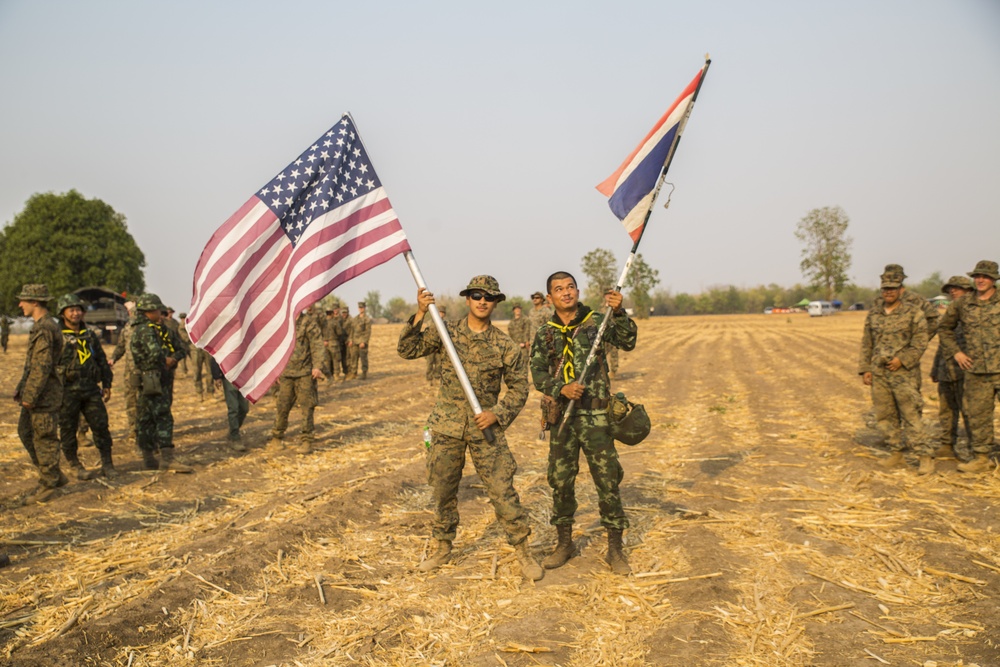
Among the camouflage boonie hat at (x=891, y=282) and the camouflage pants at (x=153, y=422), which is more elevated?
the camouflage boonie hat at (x=891, y=282)

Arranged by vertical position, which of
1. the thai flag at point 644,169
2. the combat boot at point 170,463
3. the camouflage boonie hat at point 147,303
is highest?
the thai flag at point 644,169

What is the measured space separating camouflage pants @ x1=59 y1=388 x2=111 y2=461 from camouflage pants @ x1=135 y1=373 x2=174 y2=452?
491mm

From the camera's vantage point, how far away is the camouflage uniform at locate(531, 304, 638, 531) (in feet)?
18.5

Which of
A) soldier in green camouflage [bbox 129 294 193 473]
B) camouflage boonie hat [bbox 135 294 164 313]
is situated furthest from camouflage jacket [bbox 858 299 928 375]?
camouflage boonie hat [bbox 135 294 164 313]

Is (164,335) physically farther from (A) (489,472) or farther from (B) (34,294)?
(A) (489,472)

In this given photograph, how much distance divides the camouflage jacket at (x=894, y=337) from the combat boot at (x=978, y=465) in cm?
138

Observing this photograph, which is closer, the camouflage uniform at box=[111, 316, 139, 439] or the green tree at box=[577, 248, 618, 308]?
the camouflage uniform at box=[111, 316, 139, 439]

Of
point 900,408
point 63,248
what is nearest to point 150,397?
point 900,408

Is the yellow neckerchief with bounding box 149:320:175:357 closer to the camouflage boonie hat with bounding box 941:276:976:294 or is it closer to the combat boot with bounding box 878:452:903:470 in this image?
the combat boot with bounding box 878:452:903:470

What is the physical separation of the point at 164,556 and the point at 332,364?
1558 cm

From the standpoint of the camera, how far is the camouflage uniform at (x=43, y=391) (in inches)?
328

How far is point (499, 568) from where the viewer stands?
19.3ft

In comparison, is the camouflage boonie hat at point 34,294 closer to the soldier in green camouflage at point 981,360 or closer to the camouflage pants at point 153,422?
the camouflage pants at point 153,422

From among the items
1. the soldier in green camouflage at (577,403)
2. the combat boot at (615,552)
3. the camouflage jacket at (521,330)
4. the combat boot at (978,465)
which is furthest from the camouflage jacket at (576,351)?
the camouflage jacket at (521,330)
